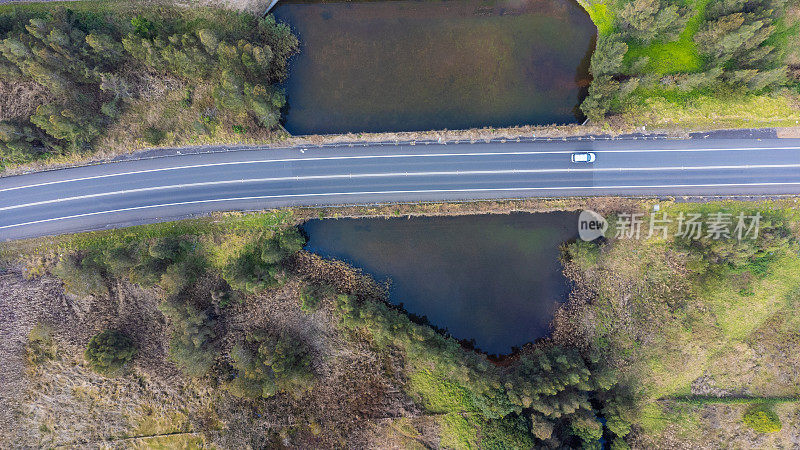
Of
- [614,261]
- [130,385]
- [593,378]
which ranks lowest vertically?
[130,385]

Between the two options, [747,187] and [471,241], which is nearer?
[747,187]

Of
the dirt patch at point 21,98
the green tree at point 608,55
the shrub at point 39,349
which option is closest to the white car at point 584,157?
the green tree at point 608,55

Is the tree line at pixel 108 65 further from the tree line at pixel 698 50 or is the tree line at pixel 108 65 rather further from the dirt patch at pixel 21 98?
the tree line at pixel 698 50

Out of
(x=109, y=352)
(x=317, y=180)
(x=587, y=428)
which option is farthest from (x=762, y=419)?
(x=109, y=352)

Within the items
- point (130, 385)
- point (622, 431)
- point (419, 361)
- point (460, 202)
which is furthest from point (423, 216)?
point (130, 385)

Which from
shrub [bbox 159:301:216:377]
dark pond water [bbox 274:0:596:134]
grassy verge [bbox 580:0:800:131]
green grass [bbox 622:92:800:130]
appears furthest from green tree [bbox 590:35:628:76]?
shrub [bbox 159:301:216:377]

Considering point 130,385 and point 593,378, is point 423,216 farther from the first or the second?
point 130,385
